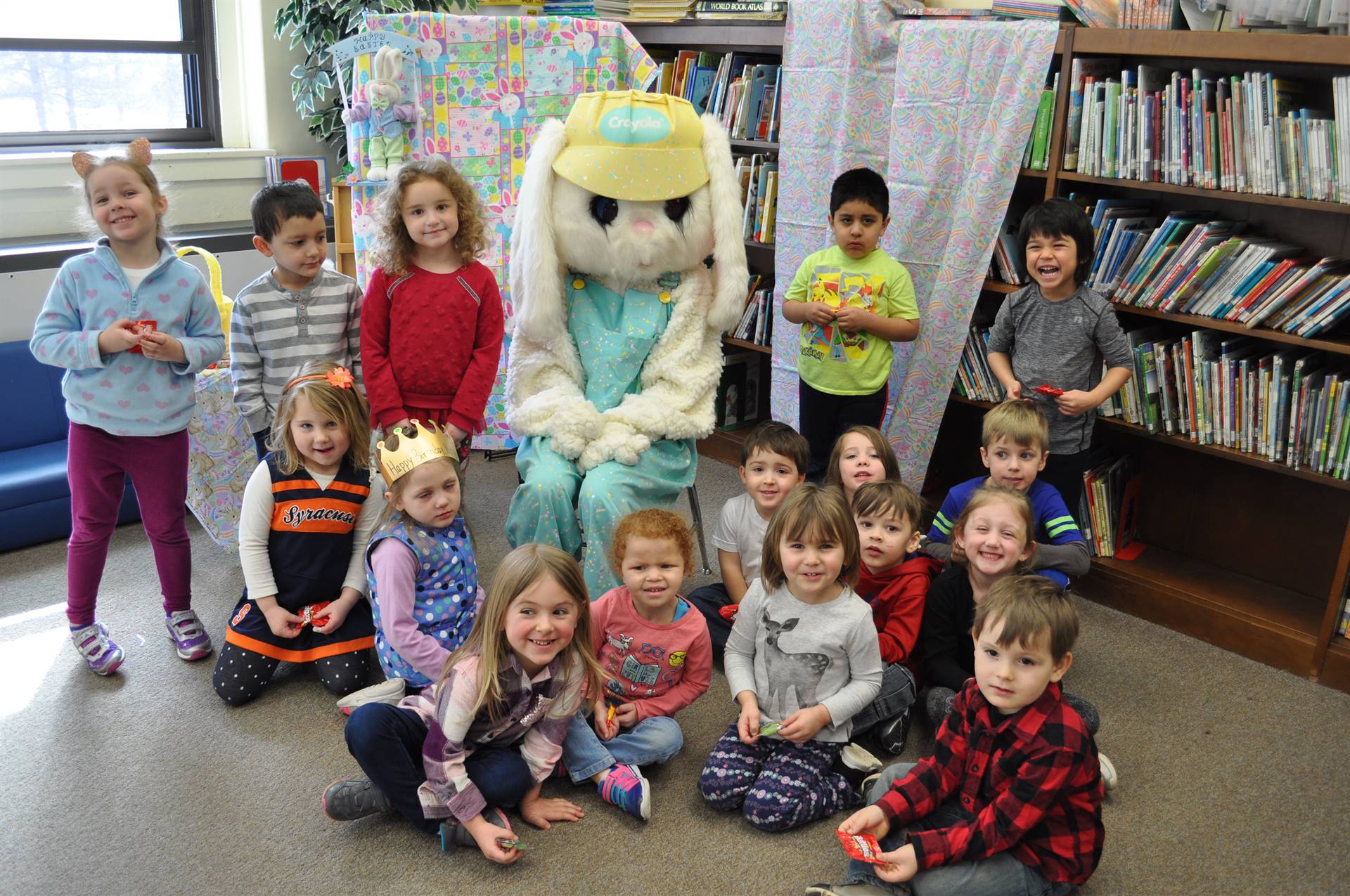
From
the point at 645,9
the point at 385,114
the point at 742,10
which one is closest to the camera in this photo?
the point at 385,114

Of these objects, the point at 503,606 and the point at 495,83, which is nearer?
the point at 503,606

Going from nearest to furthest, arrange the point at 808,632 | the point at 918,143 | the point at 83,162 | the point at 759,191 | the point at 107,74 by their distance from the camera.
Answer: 1. the point at 808,632
2. the point at 83,162
3. the point at 918,143
4. the point at 759,191
5. the point at 107,74

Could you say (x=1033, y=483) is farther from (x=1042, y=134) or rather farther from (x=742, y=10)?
(x=742, y=10)

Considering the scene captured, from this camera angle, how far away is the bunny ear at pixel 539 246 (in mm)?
2635

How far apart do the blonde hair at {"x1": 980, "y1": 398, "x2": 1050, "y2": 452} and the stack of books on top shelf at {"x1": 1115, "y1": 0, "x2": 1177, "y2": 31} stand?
3.26 ft

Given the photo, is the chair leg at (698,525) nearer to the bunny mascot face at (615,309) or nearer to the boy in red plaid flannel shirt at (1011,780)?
the bunny mascot face at (615,309)

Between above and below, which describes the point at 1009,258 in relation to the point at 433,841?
above

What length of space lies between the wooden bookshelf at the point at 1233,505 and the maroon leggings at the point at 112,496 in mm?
2175

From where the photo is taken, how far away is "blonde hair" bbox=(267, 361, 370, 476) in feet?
7.91

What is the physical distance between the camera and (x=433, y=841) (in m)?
2.02

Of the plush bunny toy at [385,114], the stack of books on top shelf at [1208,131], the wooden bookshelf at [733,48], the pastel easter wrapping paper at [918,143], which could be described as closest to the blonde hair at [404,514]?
the plush bunny toy at [385,114]

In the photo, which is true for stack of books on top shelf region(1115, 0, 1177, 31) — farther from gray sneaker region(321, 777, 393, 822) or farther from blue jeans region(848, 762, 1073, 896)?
gray sneaker region(321, 777, 393, 822)

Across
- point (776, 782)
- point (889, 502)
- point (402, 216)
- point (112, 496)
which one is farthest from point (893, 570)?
point (112, 496)

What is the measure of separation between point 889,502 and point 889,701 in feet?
1.41
